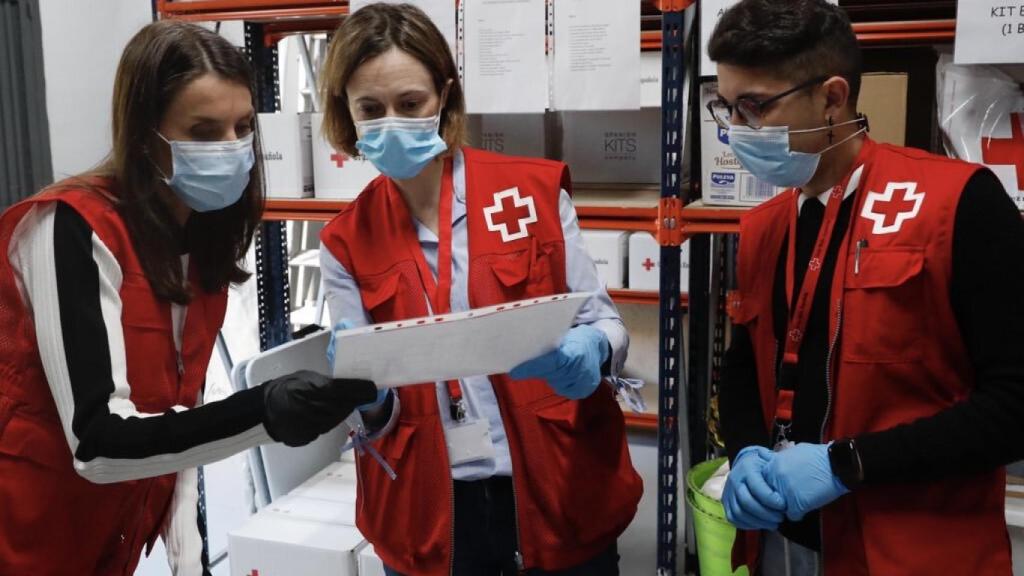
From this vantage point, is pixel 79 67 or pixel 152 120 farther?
pixel 79 67

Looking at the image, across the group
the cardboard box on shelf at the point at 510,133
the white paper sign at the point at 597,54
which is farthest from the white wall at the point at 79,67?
the white paper sign at the point at 597,54

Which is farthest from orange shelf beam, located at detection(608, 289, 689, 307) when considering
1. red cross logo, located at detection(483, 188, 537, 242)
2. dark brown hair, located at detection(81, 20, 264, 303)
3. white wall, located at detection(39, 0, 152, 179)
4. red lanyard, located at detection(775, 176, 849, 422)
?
white wall, located at detection(39, 0, 152, 179)

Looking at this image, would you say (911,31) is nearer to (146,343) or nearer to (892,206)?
(892,206)

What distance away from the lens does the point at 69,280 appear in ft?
3.74

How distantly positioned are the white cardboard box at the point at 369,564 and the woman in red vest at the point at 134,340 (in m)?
0.69

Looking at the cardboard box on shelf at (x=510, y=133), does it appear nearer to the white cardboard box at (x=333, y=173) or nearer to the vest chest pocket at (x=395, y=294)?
the white cardboard box at (x=333, y=173)

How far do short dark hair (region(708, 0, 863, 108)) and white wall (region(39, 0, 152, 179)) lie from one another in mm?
3335

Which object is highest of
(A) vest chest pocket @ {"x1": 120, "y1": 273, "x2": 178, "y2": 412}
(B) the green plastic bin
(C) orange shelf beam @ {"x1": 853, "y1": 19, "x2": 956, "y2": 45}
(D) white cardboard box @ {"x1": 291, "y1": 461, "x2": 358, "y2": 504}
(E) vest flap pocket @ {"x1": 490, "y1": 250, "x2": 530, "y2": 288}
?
(C) orange shelf beam @ {"x1": 853, "y1": 19, "x2": 956, "y2": 45}

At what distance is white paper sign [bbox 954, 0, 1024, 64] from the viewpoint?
1.70m

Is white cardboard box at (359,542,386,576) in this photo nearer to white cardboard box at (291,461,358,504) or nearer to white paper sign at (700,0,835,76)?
white cardboard box at (291,461,358,504)

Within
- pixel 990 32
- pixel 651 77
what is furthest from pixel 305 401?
pixel 651 77

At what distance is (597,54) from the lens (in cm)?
200

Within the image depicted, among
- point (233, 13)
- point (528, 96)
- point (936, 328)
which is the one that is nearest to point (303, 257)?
point (233, 13)

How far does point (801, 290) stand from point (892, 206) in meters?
0.18
